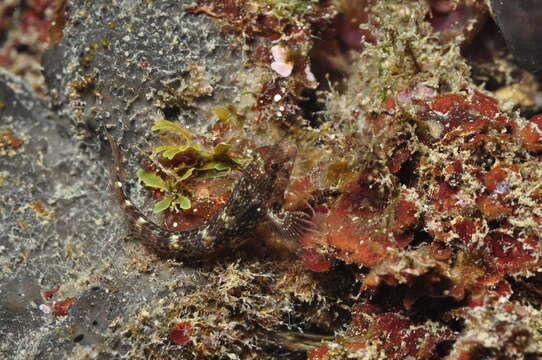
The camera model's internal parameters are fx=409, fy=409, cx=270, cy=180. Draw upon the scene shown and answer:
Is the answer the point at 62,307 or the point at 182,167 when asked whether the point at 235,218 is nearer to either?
the point at 182,167

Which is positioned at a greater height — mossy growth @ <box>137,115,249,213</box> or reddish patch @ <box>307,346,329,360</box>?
mossy growth @ <box>137,115,249,213</box>

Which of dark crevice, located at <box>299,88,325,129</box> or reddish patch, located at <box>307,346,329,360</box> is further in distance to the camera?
dark crevice, located at <box>299,88,325,129</box>

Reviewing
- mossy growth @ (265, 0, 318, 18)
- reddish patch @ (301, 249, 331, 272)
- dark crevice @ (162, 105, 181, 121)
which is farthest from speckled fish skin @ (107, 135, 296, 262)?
mossy growth @ (265, 0, 318, 18)

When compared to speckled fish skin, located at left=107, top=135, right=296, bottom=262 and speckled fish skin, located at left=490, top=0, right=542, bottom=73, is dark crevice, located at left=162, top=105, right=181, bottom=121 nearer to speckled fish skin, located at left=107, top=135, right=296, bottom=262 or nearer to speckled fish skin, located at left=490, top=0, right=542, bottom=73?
speckled fish skin, located at left=107, top=135, right=296, bottom=262

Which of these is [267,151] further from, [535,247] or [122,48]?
[535,247]

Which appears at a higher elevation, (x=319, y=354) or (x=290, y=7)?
(x=290, y=7)

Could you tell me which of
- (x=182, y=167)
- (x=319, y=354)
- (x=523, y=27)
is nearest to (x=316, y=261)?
(x=319, y=354)
